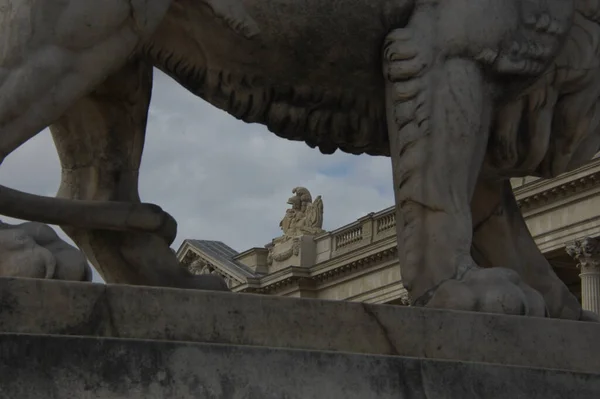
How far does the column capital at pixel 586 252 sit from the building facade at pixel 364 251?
2 cm

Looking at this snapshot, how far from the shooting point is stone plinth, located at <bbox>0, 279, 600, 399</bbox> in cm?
434

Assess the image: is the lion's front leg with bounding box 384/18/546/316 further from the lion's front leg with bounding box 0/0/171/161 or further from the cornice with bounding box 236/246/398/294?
the cornice with bounding box 236/246/398/294

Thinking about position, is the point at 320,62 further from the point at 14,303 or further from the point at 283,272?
the point at 283,272

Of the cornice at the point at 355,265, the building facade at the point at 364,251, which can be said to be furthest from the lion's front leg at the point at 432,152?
the cornice at the point at 355,265

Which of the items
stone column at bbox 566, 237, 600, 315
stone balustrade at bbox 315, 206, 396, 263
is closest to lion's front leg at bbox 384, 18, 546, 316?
stone column at bbox 566, 237, 600, 315

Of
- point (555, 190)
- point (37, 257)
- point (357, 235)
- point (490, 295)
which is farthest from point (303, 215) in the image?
point (37, 257)

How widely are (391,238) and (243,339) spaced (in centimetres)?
4169

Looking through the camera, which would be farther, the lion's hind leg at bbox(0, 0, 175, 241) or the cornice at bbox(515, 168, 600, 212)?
the cornice at bbox(515, 168, 600, 212)

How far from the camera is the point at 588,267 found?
1583 inches

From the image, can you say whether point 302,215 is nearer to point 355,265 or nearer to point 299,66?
point 355,265

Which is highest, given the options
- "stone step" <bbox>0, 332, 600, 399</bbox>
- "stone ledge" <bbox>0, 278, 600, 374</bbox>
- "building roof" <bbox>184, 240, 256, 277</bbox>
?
"building roof" <bbox>184, 240, 256, 277</bbox>

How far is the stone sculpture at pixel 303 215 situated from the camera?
5438 cm

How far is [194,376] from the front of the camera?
14.6 ft

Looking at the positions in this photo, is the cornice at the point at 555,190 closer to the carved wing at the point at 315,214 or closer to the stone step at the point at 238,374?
the carved wing at the point at 315,214
